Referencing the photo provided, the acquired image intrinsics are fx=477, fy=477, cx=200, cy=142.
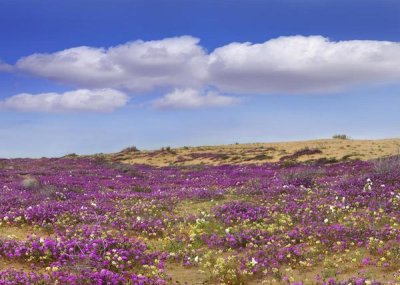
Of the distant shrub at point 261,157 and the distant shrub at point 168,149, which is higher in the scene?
the distant shrub at point 168,149

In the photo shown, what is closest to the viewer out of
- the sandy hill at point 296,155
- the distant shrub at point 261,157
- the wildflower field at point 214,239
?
Answer: the wildflower field at point 214,239

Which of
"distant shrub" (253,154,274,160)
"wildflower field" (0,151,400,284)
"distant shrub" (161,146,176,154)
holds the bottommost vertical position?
"wildflower field" (0,151,400,284)

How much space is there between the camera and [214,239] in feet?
42.1

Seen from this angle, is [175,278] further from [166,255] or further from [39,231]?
[39,231]

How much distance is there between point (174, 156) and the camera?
61438mm

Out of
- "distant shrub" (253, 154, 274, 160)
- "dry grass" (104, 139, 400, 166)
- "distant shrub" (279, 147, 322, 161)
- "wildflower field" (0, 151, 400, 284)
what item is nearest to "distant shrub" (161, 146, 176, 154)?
"dry grass" (104, 139, 400, 166)

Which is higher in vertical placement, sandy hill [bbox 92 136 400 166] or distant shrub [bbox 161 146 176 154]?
distant shrub [bbox 161 146 176 154]

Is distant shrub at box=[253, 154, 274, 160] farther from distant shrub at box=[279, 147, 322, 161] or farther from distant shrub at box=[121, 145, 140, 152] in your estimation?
distant shrub at box=[121, 145, 140, 152]

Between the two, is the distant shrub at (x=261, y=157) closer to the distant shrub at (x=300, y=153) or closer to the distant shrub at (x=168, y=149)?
the distant shrub at (x=300, y=153)

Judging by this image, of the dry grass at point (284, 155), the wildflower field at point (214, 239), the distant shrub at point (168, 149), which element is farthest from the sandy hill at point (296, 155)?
the wildflower field at point (214, 239)

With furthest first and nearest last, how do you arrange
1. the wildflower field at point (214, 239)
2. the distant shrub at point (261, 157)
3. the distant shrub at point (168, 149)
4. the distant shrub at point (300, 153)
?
1. the distant shrub at point (168, 149)
2. the distant shrub at point (261, 157)
3. the distant shrub at point (300, 153)
4. the wildflower field at point (214, 239)

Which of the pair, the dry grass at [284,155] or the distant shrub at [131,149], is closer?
the dry grass at [284,155]

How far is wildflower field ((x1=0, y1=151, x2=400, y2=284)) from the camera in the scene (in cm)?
977

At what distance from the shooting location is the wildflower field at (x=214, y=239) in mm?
9766
